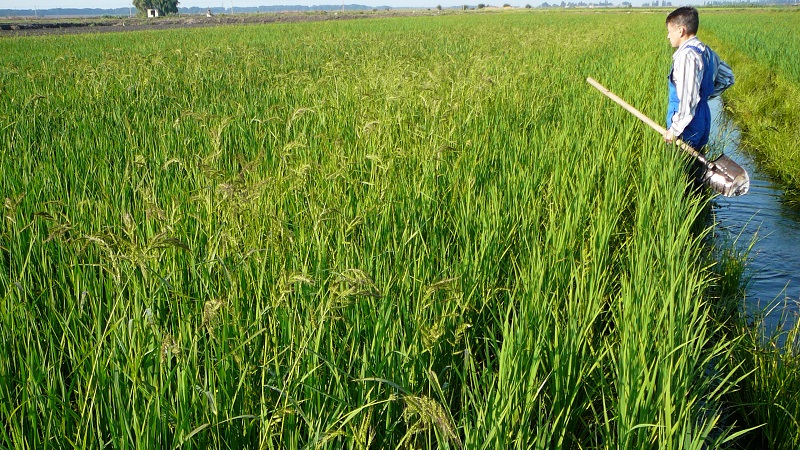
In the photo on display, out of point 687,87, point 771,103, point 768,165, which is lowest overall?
point 768,165

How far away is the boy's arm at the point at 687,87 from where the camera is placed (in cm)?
→ 409

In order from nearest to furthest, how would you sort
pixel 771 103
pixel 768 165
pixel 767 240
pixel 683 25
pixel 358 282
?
pixel 358 282
pixel 683 25
pixel 767 240
pixel 768 165
pixel 771 103

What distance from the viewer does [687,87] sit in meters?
4.12

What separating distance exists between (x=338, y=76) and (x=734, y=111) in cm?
572

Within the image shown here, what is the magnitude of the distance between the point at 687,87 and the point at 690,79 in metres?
0.05

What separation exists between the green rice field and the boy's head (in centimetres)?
75

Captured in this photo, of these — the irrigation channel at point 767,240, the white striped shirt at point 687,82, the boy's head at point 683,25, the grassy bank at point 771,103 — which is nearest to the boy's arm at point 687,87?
the white striped shirt at point 687,82

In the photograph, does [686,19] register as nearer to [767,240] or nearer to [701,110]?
[701,110]

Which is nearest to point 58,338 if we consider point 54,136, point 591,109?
point 54,136

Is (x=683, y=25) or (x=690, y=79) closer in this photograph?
(x=690, y=79)

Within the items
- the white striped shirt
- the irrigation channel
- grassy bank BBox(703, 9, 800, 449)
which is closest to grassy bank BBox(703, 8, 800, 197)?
grassy bank BBox(703, 9, 800, 449)

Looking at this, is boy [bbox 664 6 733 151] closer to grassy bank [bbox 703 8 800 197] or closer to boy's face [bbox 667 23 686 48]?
boy's face [bbox 667 23 686 48]

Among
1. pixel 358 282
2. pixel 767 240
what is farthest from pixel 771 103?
pixel 358 282

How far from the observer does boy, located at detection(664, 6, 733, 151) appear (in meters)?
4.11
